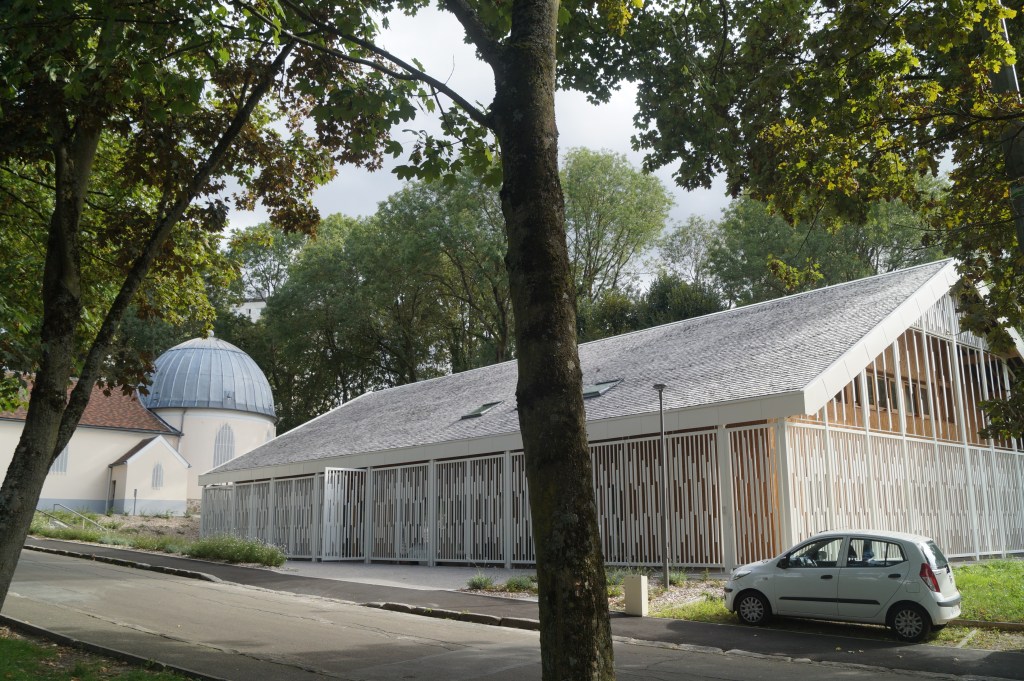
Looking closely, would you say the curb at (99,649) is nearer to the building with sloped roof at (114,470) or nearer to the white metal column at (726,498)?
the white metal column at (726,498)

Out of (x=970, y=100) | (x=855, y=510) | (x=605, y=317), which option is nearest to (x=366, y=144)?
(x=970, y=100)

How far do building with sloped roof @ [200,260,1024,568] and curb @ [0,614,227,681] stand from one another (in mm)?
10780

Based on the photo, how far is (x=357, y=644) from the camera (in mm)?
11047

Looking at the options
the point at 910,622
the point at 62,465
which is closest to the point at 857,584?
the point at 910,622

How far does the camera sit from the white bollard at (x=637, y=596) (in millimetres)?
13859

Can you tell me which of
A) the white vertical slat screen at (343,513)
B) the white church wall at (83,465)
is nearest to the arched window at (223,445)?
the white church wall at (83,465)

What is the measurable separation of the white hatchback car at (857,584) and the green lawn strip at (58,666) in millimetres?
8188

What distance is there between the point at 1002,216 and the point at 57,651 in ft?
42.7

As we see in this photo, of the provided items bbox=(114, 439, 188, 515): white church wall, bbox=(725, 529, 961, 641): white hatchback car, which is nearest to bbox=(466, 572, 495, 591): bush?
bbox=(725, 529, 961, 641): white hatchback car

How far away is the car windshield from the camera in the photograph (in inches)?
452

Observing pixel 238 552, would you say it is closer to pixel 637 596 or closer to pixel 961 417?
pixel 637 596

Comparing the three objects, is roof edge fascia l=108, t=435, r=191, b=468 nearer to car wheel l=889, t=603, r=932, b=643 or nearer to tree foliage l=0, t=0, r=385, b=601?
tree foliage l=0, t=0, r=385, b=601

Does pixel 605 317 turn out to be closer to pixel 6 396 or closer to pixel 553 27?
pixel 6 396

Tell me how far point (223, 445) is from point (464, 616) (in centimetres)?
3904
